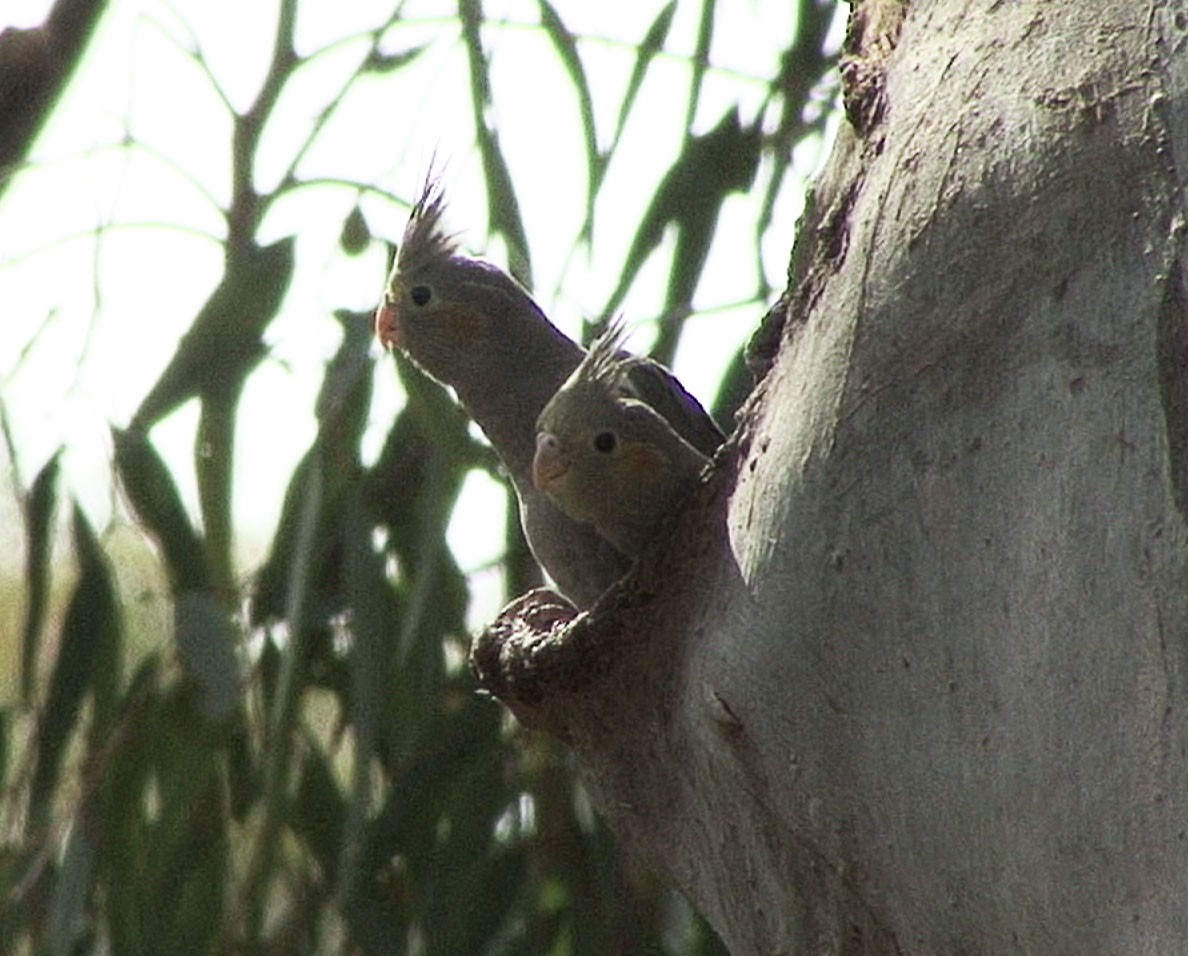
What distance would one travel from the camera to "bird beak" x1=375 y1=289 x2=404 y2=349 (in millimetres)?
2076

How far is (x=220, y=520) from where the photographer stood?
2.50 meters

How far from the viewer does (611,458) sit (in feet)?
5.28

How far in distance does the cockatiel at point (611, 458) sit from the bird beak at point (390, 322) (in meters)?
0.41

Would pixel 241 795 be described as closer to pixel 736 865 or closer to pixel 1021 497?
pixel 736 865

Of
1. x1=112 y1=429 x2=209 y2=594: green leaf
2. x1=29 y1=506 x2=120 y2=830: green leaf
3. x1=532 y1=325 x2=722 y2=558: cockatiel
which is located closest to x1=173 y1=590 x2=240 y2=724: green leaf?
x1=112 y1=429 x2=209 y2=594: green leaf

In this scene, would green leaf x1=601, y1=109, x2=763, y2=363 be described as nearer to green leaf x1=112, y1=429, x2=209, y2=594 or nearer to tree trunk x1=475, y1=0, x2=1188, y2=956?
green leaf x1=112, y1=429, x2=209, y2=594

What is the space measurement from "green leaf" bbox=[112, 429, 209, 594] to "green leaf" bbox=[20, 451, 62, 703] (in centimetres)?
11

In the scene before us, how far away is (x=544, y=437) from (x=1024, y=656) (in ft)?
1.64

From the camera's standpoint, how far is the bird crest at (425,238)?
2102 mm

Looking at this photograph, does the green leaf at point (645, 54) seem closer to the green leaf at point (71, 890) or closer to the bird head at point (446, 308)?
the bird head at point (446, 308)

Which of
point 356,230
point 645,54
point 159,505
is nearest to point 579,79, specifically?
point 645,54

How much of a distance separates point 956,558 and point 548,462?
413 mm

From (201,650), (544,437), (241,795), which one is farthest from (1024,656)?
(241,795)

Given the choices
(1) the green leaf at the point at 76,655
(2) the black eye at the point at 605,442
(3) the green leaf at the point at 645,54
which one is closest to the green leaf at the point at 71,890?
(1) the green leaf at the point at 76,655
